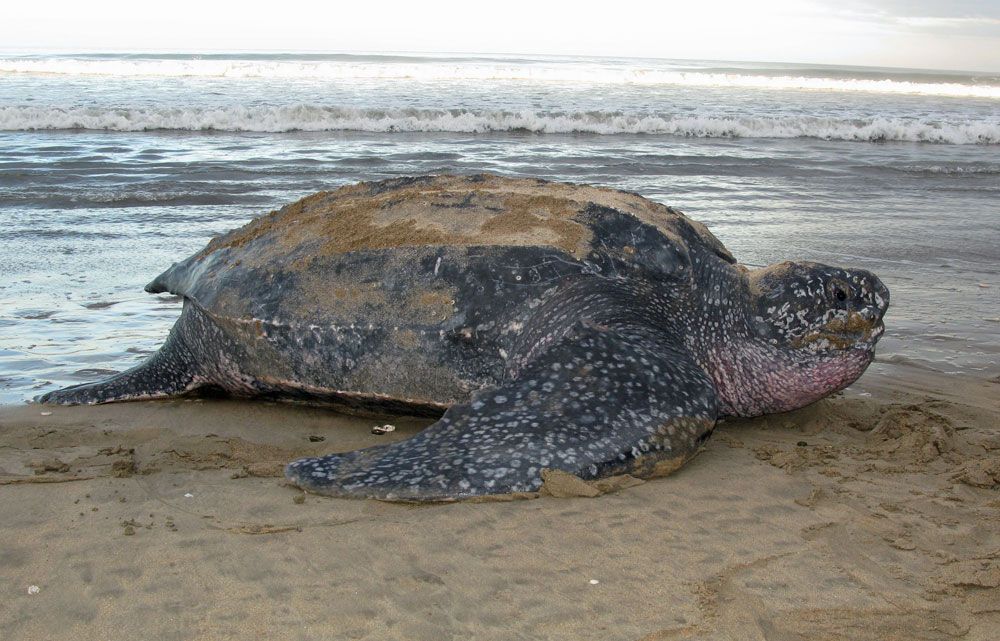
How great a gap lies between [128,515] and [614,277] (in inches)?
81.3

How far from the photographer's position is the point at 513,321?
11.8 feet

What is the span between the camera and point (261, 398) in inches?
165

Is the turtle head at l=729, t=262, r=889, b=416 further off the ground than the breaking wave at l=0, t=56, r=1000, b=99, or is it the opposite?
the breaking wave at l=0, t=56, r=1000, b=99

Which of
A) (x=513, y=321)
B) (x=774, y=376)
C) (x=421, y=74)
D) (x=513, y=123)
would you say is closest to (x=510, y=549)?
(x=513, y=321)

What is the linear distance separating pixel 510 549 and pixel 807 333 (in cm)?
186

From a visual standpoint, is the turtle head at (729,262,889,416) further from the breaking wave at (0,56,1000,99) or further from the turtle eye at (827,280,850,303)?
the breaking wave at (0,56,1000,99)

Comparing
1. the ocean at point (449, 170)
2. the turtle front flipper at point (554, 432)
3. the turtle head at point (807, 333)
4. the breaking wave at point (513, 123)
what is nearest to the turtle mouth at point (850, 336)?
the turtle head at point (807, 333)

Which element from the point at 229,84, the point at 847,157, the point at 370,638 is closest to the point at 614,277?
the point at 370,638

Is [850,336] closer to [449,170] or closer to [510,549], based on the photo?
[510,549]

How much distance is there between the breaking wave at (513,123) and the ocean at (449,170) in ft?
0.19

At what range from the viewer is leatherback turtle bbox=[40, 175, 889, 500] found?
329 centimetres

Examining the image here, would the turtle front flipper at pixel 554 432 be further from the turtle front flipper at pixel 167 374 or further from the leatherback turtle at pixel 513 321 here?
the turtle front flipper at pixel 167 374

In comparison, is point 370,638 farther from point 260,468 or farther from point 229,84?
point 229,84

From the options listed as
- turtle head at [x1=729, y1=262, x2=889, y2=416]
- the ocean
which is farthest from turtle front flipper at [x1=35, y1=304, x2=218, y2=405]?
turtle head at [x1=729, y1=262, x2=889, y2=416]
